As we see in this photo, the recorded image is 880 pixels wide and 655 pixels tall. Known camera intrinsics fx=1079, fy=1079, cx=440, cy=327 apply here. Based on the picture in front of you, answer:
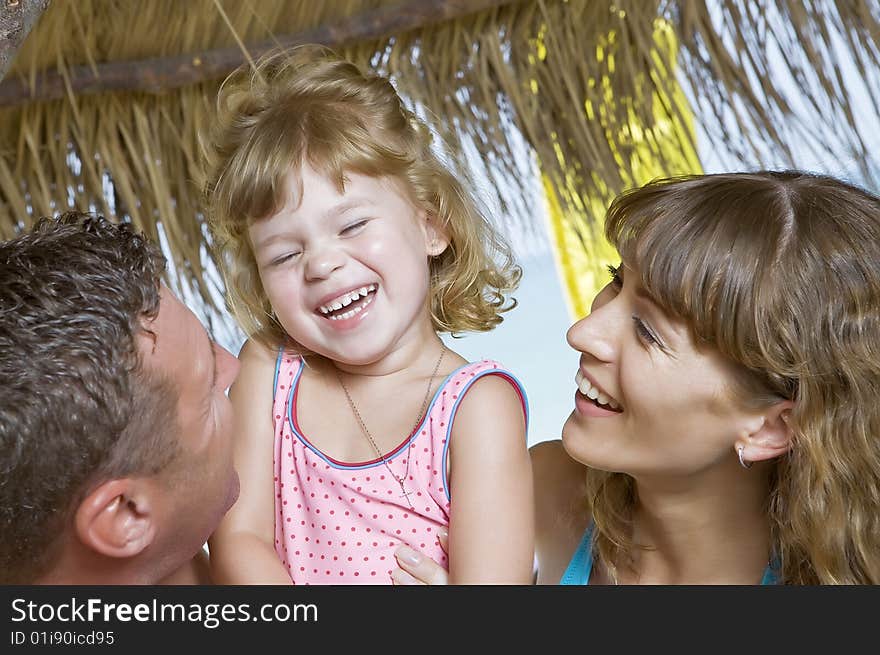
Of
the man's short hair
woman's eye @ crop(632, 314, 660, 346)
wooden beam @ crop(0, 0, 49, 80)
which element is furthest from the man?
woman's eye @ crop(632, 314, 660, 346)

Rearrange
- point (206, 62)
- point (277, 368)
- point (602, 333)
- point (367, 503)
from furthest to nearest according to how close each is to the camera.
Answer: point (206, 62), point (277, 368), point (367, 503), point (602, 333)

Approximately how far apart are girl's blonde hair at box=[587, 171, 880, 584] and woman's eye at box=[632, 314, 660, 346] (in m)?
0.04

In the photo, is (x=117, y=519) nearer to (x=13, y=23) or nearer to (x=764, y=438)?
(x=13, y=23)

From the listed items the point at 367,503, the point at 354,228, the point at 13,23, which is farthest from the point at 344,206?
the point at 13,23

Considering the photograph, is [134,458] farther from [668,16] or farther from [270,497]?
[668,16]

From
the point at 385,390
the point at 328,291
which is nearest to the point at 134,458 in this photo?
the point at 328,291

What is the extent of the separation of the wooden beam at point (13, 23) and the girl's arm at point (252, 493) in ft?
2.14

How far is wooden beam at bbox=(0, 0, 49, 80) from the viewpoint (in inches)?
38.3

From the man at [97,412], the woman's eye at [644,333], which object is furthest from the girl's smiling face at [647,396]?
the man at [97,412]

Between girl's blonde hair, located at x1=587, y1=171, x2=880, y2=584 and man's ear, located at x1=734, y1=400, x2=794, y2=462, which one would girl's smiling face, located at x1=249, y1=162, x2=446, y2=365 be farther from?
man's ear, located at x1=734, y1=400, x2=794, y2=462

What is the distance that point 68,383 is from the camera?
3.21 feet

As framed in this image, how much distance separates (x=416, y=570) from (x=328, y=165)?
1.78ft

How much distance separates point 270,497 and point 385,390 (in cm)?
23

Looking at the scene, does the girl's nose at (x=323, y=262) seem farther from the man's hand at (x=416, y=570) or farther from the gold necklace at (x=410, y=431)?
the man's hand at (x=416, y=570)
